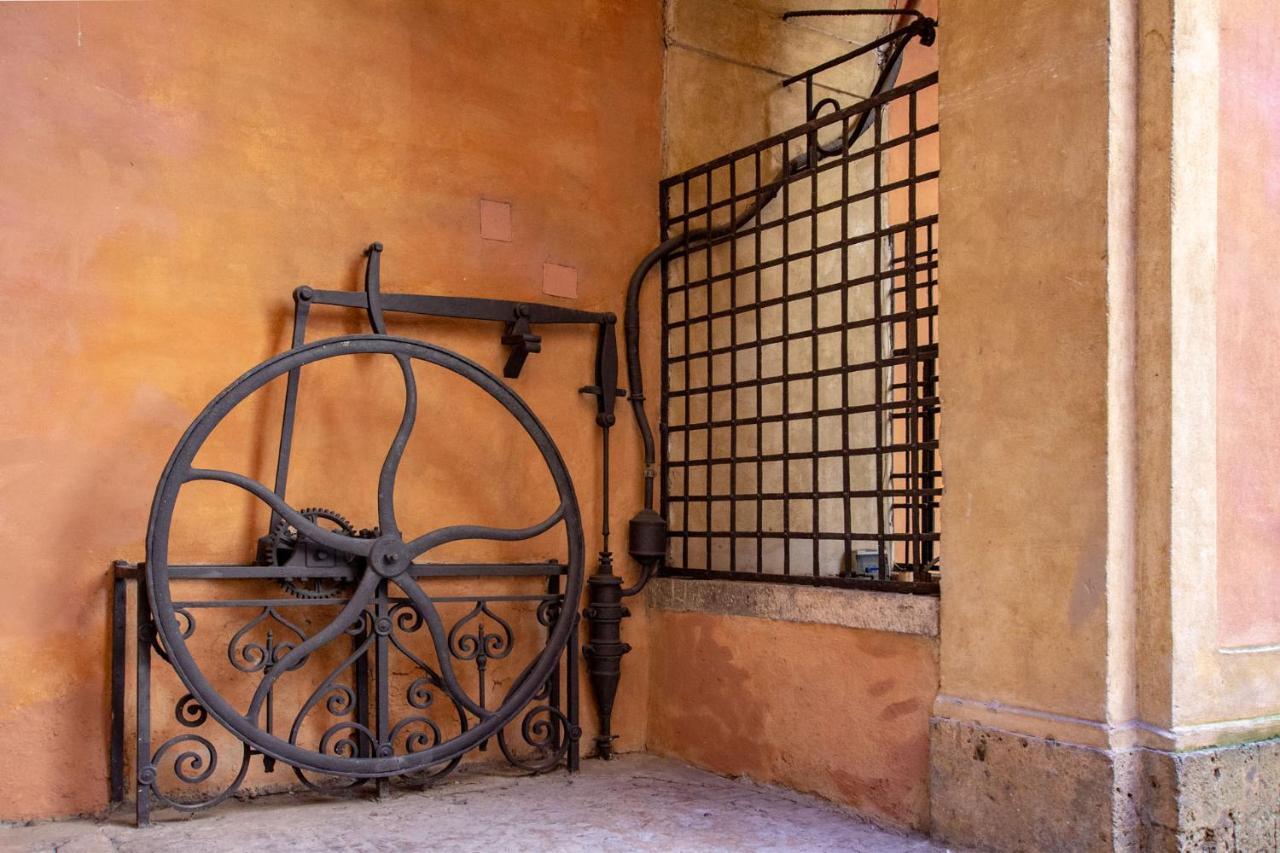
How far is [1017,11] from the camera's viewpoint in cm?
285

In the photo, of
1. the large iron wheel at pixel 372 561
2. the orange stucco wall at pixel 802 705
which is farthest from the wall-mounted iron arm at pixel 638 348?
the large iron wheel at pixel 372 561

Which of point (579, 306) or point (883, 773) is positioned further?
point (579, 306)

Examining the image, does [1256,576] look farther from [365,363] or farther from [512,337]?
[365,363]

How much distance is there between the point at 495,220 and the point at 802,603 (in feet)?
5.37

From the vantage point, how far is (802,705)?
3.44 meters

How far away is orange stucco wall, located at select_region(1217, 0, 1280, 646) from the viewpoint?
272 cm

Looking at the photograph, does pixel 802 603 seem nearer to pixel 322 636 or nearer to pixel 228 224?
pixel 322 636

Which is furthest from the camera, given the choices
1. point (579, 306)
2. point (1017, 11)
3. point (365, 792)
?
point (579, 306)

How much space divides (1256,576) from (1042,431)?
641mm

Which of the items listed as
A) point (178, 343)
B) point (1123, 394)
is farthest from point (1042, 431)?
point (178, 343)

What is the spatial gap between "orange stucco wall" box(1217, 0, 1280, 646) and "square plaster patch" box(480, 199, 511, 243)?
219 centimetres

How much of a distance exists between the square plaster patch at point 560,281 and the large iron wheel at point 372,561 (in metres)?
0.57

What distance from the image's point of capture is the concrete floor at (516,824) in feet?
9.54

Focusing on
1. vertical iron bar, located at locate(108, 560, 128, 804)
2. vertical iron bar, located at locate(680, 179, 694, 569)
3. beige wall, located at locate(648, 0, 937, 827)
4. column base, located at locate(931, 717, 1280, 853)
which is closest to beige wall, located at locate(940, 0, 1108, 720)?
column base, located at locate(931, 717, 1280, 853)
